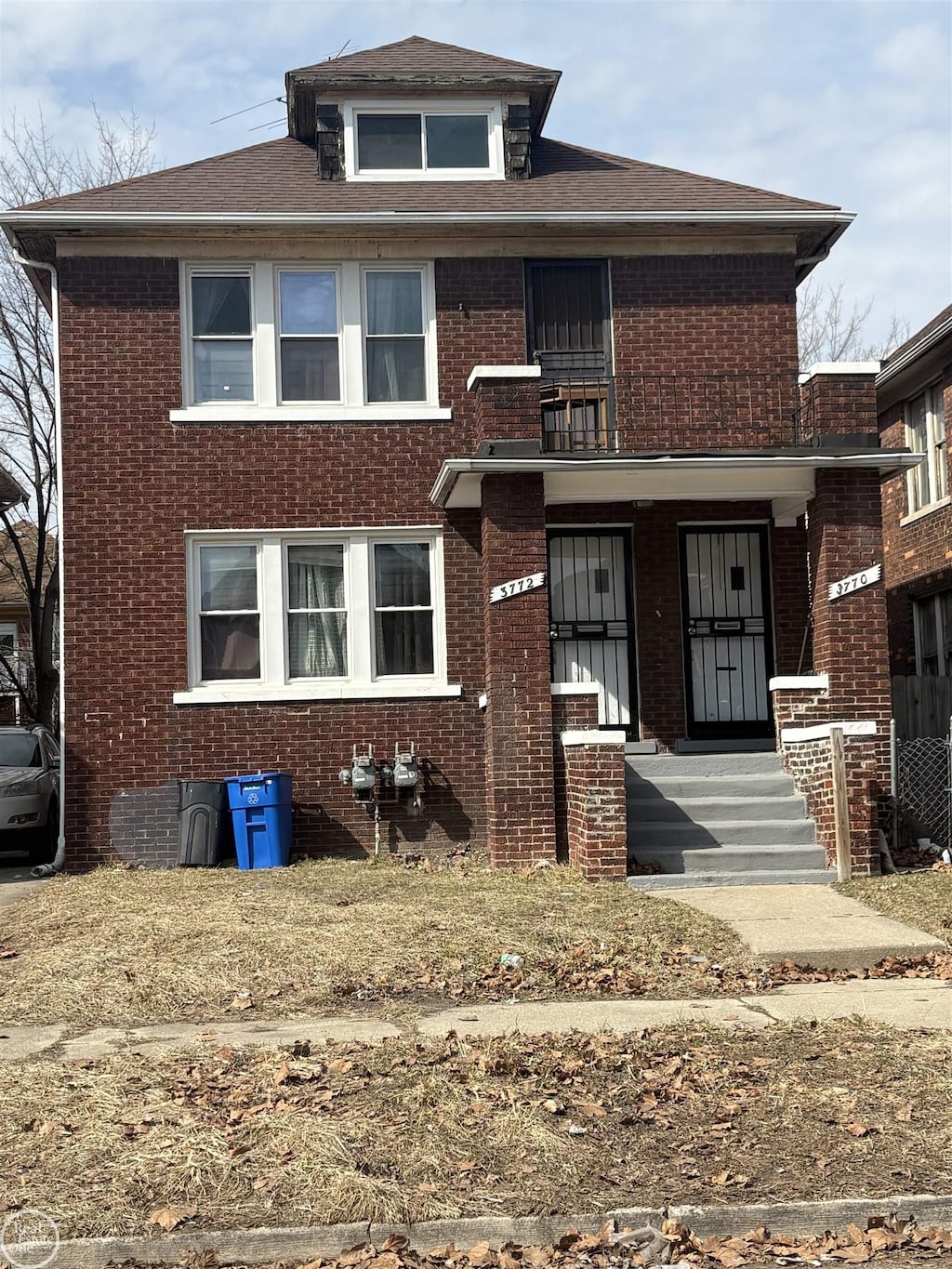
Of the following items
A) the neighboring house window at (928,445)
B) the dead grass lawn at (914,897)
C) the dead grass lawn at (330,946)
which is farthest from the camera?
the neighboring house window at (928,445)

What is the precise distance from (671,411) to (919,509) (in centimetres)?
640

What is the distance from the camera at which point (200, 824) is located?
13.6m

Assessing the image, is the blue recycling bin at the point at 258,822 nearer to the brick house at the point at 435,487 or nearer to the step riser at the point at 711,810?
the brick house at the point at 435,487

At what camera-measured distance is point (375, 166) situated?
1571 cm

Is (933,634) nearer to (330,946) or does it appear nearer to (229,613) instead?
(229,613)

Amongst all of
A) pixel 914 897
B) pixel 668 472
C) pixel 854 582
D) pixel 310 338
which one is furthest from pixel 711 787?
pixel 310 338

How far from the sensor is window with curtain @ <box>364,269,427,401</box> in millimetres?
14812

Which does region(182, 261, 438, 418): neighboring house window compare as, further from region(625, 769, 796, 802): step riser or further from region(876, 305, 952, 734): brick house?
region(876, 305, 952, 734): brick house

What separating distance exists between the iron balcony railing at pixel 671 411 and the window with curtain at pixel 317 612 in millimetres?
2684

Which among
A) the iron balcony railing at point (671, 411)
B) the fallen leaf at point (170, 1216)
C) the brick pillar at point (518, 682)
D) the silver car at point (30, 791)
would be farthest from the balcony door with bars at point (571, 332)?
the fallen leaf at point (170, 1216)

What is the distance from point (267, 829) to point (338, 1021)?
6148 mm

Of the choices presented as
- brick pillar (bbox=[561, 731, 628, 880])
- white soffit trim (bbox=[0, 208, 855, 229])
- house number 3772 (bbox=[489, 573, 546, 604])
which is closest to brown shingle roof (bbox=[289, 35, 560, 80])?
white soffit trim (bbox=[0, 208, 855, 229])

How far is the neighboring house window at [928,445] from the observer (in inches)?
738

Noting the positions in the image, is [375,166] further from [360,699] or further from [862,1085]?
[862,1085]
